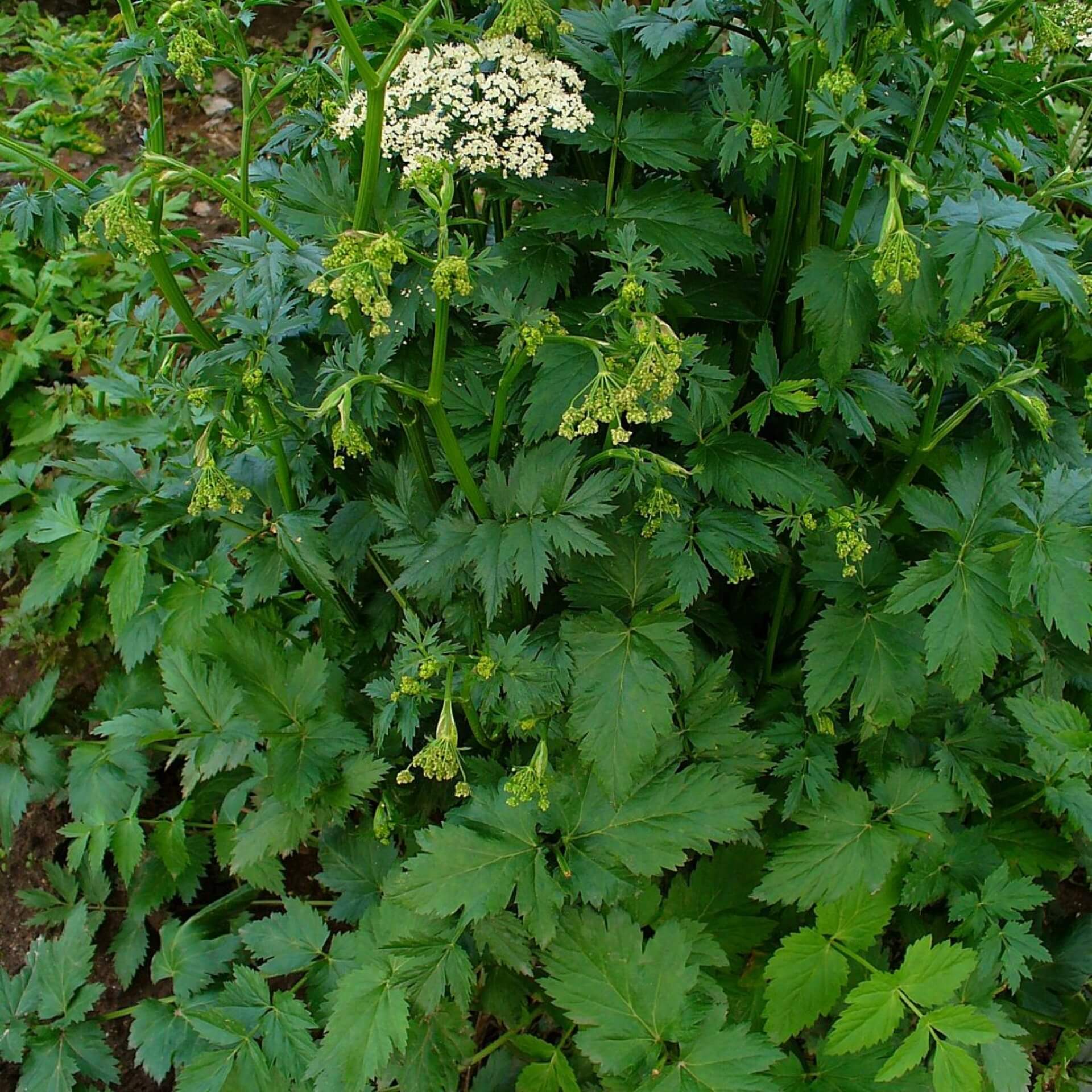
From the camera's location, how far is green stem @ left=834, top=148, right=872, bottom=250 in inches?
69.7

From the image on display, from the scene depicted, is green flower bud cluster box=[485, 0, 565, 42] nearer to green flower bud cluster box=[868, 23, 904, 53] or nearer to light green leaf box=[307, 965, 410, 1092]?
green flower bud cluster box=[868, 23, 904, 53]

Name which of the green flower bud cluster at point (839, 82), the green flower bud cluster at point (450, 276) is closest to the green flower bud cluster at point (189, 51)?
the green flower bud cluster at point (450, 276)

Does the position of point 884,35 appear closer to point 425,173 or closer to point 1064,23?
point 1064,23

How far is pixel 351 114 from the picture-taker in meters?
1.79

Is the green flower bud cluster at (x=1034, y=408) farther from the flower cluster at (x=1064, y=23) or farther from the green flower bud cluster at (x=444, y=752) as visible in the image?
the green flower bud cluster at (x=444, y=752)

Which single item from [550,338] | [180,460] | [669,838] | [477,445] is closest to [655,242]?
[550,338]

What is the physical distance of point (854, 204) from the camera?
183 centimetres

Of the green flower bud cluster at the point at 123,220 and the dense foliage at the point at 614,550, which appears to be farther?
the dense foliage at the point at 614,550

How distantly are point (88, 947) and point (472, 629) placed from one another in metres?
1.48

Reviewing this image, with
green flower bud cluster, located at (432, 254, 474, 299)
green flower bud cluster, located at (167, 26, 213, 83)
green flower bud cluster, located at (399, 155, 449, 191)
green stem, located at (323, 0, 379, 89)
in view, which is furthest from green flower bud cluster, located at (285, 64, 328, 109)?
green flower bud cluster, located at (432, 254, 474, 299)

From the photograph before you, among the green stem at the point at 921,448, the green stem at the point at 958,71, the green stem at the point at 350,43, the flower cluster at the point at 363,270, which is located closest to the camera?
the flower cluster at the point at 363,270

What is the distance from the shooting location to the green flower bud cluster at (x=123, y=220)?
5.26 ft

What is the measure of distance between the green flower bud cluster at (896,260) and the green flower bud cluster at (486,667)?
3.24 feet

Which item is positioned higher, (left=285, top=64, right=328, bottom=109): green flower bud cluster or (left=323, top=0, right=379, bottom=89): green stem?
(left=323, top=0, right=379, bottom=89): green stem
